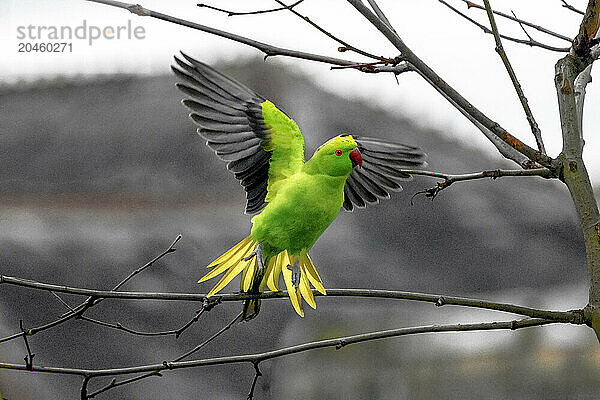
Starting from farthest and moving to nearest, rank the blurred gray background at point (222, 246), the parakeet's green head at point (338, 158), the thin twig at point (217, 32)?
the blurred gray background at point (222, 246) < the parakeet's green head at point (338, 158) < the thin twig at point (217, 32)

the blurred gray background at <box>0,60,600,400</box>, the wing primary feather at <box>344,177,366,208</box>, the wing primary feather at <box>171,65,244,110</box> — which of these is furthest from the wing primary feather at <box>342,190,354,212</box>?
the blurred gray background at <box>0,60,600,400</box>

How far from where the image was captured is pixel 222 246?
3.89 ft

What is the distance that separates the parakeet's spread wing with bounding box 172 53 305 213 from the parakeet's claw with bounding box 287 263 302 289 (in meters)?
0.05

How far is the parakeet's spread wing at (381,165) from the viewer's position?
0.44 metres

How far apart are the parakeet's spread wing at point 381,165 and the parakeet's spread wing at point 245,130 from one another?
0.16 feet

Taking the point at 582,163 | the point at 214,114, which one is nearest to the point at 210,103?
the point at 214,114

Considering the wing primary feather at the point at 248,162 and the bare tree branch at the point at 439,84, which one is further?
the wing primary feather at the point at 248,162

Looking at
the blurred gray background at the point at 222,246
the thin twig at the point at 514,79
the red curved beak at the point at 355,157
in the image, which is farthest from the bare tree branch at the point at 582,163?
the blurred gray background at the point at 222,246

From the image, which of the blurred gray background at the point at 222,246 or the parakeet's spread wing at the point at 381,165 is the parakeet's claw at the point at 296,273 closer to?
the parakeet's spread wing at the point at 381,165

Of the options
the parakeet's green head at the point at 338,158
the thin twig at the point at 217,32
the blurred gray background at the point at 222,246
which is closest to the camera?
the thin twig at the point at 217,32

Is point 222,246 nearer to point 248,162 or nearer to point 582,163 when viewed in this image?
point 248,162

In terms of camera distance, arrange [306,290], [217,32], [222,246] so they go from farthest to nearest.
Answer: [222,246] < [306,290] < [217,32]

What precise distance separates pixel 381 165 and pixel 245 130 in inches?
3.8

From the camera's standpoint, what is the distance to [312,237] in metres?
0.43
